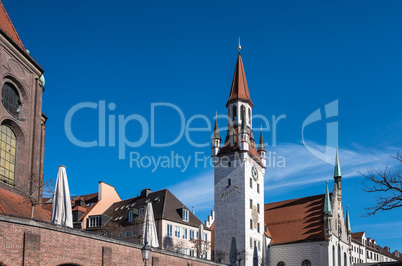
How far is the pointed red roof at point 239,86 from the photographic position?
73.8m

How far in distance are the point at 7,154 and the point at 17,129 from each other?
2.46 meters

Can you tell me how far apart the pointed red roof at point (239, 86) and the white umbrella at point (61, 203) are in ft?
154

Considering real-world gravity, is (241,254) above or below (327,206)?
below

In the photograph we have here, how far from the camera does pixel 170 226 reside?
62.6 meters

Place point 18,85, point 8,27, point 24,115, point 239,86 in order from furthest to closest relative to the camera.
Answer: point 239,86 → point 8,27 → point 24,115 → point 18,85

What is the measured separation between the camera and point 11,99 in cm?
3816

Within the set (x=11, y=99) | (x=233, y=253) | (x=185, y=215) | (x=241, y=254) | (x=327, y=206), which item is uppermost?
(x=11, y=99)

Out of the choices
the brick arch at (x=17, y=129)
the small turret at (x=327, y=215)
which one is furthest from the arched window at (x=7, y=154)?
the small turret at (x=327, y=215)

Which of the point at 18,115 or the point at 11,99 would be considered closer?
the point at 11,99

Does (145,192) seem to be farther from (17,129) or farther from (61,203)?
(61,203)

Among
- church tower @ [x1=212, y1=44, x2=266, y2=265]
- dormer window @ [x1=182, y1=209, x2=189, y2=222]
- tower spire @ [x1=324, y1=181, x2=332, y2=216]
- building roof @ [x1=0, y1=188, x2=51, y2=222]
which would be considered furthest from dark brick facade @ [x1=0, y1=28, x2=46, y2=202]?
tower spire @ [x1=324, y1=181, x2=332, y2=216]

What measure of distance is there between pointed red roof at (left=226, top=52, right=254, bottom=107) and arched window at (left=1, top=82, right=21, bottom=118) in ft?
130

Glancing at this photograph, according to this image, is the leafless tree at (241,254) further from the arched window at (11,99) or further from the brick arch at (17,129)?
the arched window at (11,99)

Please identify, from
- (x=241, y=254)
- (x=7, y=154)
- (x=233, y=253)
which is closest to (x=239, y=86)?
(x=233, y=253)
